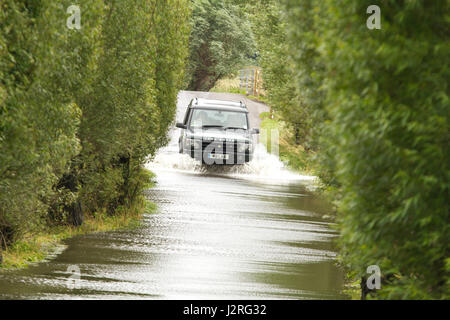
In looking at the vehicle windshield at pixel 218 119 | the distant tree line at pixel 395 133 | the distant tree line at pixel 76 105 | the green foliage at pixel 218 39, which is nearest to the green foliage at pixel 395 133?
the distant tree line at pixel 395 133

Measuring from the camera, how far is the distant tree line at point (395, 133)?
22.3 feet

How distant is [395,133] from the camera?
6.91 metres

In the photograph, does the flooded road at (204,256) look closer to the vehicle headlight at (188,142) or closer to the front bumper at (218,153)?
the front bumper at (218,153)

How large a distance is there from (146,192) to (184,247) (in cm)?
917

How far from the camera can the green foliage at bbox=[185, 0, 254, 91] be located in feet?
182

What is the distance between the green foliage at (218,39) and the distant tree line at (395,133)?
4739cm

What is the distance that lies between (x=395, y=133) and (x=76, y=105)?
7.43 meters
